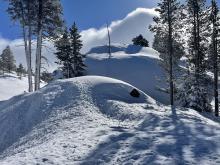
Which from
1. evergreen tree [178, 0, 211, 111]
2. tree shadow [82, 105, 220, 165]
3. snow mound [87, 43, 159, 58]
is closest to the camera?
tree shadow [82, 105, 220, 165]

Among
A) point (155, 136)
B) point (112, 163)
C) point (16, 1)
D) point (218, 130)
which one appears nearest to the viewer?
point (112, 163)

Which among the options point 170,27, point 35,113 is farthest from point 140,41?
point 35,113

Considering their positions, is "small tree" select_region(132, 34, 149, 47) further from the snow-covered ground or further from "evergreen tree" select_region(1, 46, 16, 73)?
"evergreen tree" select_region(1, 46, 16, 73)

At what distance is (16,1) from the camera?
3631 centimetres

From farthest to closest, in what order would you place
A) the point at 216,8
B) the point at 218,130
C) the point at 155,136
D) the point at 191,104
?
the point at 216,8 → the point at 191,104 → the point at 218,130 → the point at 155,136

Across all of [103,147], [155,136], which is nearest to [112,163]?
[103,147]

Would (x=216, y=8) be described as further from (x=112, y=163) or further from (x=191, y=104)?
(x=112, y=163)

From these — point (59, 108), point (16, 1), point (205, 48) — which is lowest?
point (59, 108)

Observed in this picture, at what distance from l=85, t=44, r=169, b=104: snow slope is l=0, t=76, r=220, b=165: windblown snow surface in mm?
35508

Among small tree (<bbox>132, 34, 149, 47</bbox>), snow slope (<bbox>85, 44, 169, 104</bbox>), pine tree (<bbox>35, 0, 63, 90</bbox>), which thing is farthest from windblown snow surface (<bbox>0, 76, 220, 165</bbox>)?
small tree (<bbox>132, 34, 149, 47</bbox>)

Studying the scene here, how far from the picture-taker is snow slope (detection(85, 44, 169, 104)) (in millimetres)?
63406

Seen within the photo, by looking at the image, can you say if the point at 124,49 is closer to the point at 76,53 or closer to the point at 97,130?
the point at 76,53

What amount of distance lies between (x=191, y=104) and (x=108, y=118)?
49.2 feet

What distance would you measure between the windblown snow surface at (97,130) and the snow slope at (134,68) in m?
35.5
